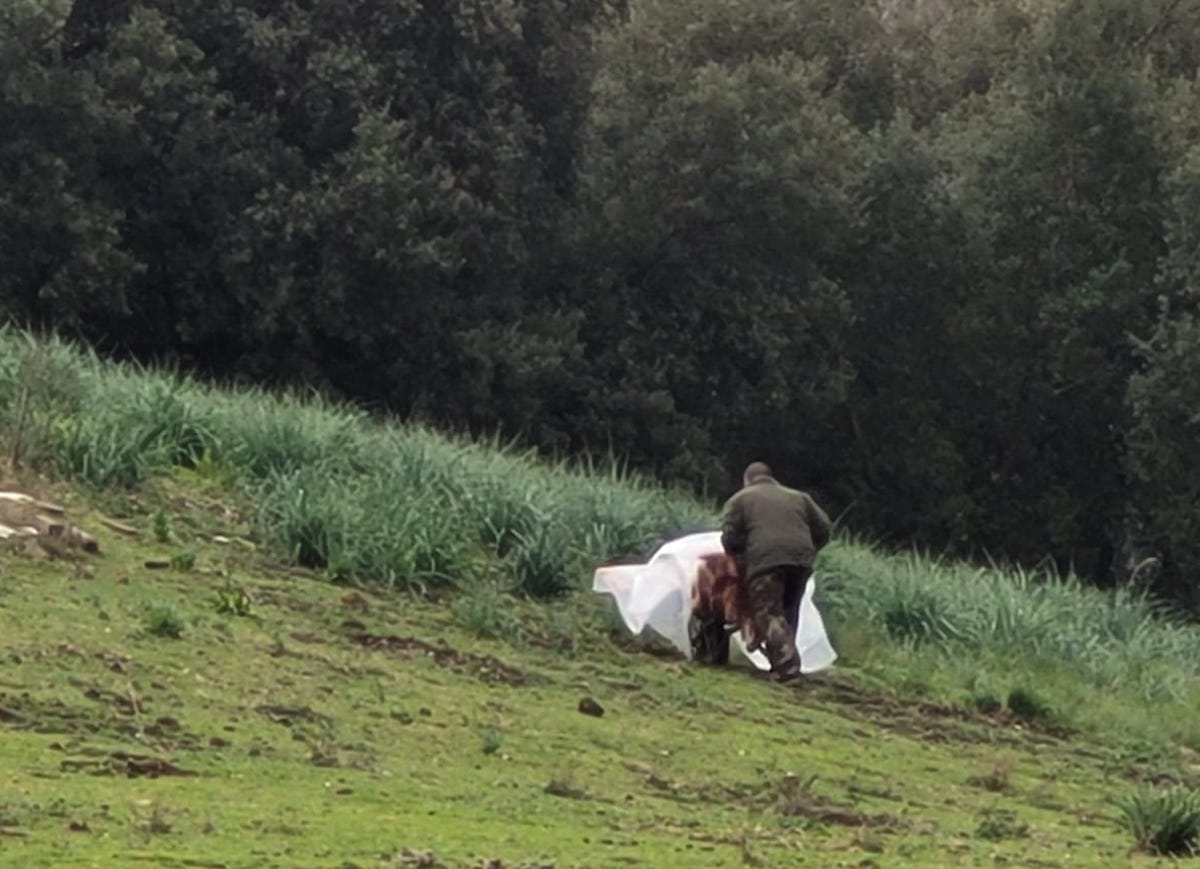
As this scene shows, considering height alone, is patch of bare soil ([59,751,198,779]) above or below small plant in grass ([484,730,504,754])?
above

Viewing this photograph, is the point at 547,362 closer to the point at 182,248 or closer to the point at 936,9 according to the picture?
the point at 182,248

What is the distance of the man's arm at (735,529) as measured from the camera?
1388 cm

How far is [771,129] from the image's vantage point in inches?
1475

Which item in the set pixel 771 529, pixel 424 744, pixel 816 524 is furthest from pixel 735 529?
pixel 424 744

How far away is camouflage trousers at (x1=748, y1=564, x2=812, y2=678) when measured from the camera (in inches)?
544

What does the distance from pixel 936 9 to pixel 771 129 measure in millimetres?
16269

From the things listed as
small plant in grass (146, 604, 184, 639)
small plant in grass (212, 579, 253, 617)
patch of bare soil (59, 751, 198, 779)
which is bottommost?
small plant in grass (212, 579, 253, 617)

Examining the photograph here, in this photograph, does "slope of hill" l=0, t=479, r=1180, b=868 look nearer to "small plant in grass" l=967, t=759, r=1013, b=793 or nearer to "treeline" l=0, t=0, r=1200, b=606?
"small plant in grass" l=967, t=759, r=1013, b=793

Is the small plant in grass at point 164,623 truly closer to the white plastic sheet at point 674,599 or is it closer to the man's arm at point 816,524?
the white plastic sheet at point 674,599

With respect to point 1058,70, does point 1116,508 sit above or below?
below

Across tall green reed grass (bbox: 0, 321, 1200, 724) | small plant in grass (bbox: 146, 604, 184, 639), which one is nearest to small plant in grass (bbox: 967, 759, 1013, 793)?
tall green reed grass (bbox: 0, 321, 1200, 724)

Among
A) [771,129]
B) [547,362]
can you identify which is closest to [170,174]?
[547,362]

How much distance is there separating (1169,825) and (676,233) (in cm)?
3023

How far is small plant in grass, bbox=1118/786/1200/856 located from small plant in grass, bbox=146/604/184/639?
199 inches
